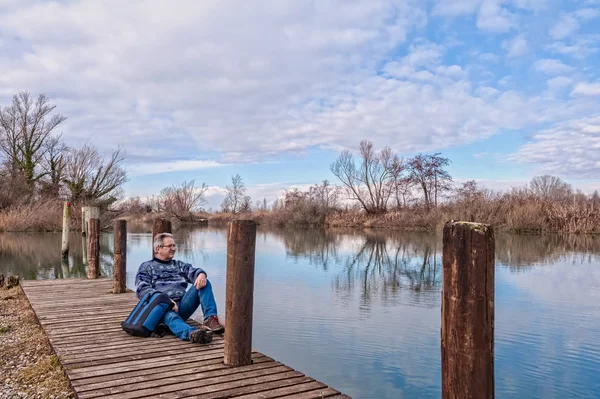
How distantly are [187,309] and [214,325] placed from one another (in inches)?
15.2

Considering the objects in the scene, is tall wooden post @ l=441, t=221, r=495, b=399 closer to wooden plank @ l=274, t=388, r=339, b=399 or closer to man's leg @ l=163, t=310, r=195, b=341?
wooden plank @ l=274, t=388, r=339, b=399

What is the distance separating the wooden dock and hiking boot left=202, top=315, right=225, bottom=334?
139mm

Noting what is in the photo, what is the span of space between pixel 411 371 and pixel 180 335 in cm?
297

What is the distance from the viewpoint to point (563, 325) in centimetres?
889

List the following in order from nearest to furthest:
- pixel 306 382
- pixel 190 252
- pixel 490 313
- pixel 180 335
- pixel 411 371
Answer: pixel 490 313, pixel 306 382, pixel 180 335, pixel 411 371, pixel 190 252

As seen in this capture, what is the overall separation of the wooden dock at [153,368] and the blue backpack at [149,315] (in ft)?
0.30

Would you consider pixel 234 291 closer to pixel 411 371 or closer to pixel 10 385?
pixel 10 385

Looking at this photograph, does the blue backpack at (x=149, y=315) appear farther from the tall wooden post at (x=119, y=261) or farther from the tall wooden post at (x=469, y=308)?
the tall wooden post at (x=469, y=308)

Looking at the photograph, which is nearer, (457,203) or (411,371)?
(411,371)

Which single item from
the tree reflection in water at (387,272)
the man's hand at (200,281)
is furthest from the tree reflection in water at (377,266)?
the man's hand at (200,281)

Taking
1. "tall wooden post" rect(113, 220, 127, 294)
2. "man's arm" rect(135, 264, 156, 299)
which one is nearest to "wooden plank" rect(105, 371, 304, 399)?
"man's arm" rect(135, 264, 156, 299)

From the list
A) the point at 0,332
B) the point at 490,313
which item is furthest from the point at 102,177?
the point at 490,313

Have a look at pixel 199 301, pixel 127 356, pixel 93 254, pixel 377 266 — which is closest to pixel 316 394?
pixel 127 356

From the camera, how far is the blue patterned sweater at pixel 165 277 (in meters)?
5.86
